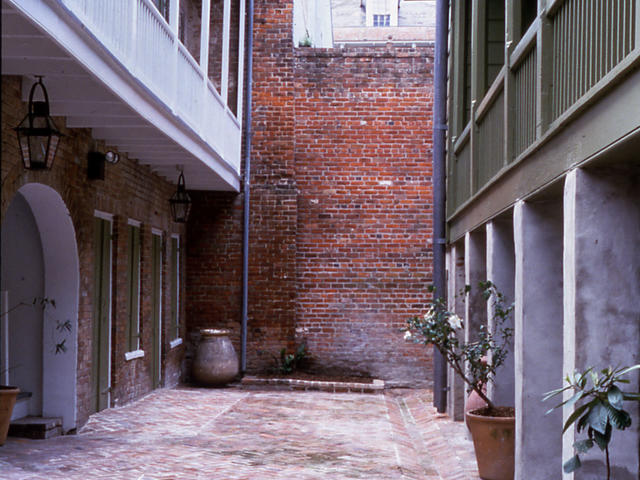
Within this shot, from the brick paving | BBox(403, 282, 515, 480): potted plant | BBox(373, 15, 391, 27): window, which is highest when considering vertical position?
BBox(373, 15, 391, 27): window

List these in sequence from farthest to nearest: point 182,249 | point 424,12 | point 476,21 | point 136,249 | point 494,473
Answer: point 424,12, point 182,249, point 136,249, point 476,21, point 494,473

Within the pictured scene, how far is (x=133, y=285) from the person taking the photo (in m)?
11.3

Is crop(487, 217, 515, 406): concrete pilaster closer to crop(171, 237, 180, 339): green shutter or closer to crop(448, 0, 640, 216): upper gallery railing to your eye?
crop(448, 0, 640, 216): upper gallery railing

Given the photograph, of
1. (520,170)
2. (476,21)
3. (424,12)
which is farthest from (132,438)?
(424,12)

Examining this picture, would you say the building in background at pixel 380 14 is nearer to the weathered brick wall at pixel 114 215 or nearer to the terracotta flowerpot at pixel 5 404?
the weathered brick wall at pixel 114 215

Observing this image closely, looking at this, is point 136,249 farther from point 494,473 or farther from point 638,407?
point 638,407

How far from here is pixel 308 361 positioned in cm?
1420

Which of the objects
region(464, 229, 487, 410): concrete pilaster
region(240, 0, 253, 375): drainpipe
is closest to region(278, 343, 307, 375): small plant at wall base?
region(240, 0, 253, 375): drainpipe

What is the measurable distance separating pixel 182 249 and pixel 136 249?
2.70 meters

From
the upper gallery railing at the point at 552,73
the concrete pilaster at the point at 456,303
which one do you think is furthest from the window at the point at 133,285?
the upper gallery railing at the point at 552,73

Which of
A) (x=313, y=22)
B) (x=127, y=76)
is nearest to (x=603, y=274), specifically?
(x=127, y=76)

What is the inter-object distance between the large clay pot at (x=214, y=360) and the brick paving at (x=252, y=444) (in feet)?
4.01

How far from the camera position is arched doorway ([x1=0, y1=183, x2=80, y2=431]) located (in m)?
8.68

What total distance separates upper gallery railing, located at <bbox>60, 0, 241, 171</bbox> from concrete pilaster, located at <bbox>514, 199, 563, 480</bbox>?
3523mm
